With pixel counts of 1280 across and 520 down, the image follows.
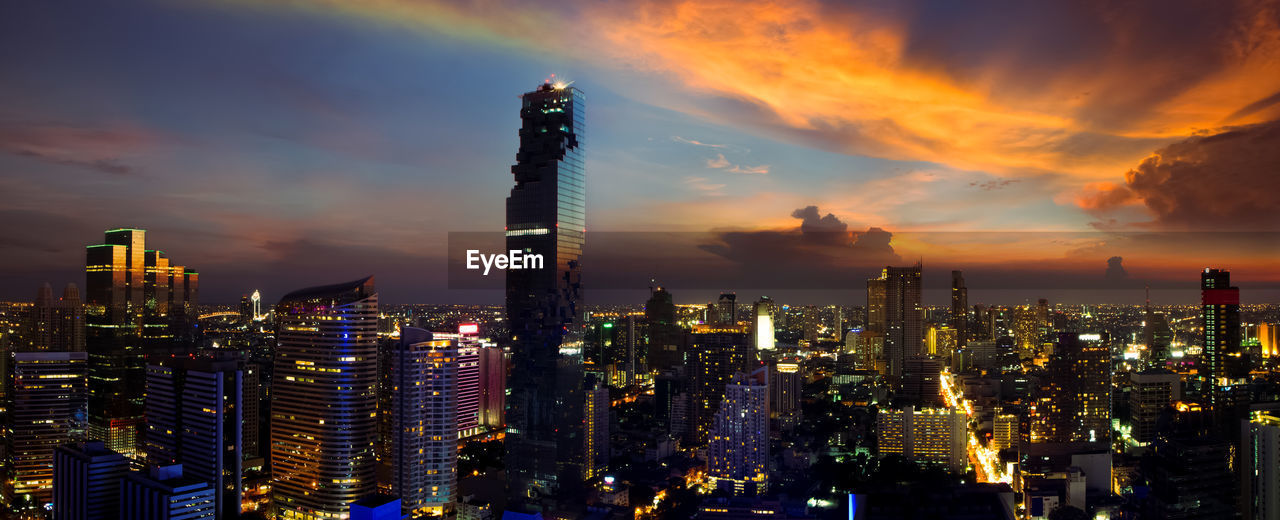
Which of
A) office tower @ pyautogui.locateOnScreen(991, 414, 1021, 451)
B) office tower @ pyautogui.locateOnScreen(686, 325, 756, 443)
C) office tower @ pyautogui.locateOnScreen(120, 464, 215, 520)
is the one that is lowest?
office tower @ pyautogui.locateOnScreen(991, 414, 1021, 451)

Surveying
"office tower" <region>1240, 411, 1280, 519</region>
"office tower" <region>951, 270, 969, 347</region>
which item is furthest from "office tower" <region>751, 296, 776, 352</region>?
"office tower" <region>1240, 411, 1280, 519</region>

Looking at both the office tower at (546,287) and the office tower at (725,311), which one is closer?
the office tower at (546,287)

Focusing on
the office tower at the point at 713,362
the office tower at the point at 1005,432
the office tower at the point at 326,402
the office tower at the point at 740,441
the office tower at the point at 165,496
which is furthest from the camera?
the office tower at the point at 713,362

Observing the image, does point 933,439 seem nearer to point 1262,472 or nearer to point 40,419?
point 1262,472

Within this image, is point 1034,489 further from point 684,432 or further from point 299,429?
point 299,429

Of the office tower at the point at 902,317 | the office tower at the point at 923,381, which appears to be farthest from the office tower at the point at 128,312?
the office tower at the point at 902,317

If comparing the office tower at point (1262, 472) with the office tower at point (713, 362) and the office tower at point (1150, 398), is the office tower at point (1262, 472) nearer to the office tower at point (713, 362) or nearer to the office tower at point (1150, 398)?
the office tower at point (1150, 398)

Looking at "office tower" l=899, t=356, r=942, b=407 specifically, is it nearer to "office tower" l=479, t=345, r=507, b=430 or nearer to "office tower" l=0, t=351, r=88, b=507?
"office tower" l=479, t=345, r=507, b=430
